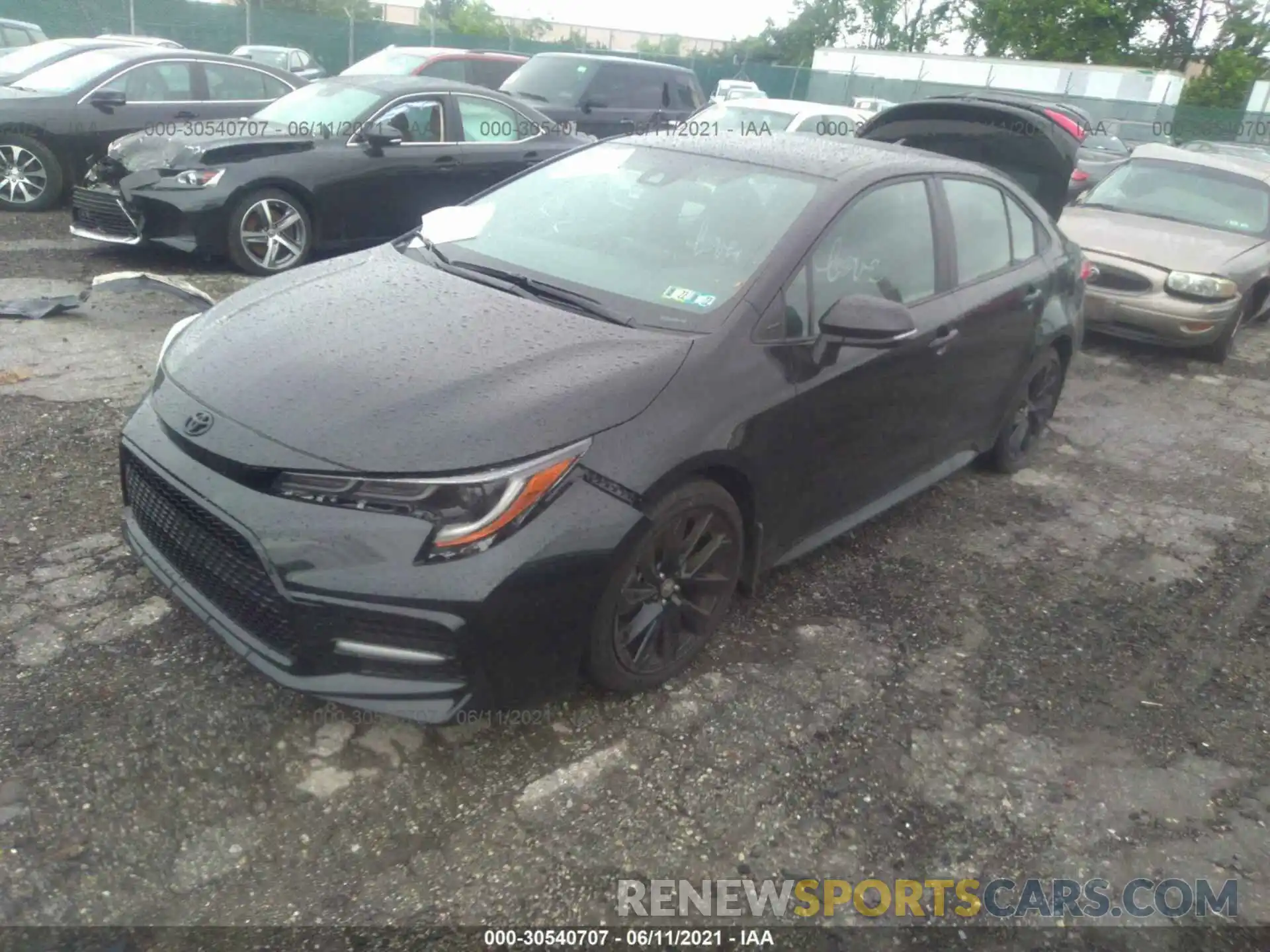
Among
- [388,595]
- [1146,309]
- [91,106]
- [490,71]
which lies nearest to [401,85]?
[91,106]

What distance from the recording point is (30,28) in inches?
639

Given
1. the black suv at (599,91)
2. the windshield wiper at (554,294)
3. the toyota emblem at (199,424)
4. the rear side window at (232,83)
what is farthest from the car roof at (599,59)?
the toyota emblem at (199,424)

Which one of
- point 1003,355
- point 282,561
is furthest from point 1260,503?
point 282,561

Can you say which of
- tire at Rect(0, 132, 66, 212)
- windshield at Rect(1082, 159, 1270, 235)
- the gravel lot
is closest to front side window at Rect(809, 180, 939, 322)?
the gravel lot

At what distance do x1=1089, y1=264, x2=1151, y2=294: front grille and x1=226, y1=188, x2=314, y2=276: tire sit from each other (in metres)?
6.09

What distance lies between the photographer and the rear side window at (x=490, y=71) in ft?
47.9

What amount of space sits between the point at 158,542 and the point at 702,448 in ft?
5.39

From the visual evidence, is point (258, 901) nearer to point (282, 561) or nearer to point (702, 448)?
point (282, 561)

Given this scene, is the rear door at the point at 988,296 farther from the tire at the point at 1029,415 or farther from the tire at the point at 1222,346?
the tire at the point at 1222,346

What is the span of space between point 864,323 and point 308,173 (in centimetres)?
539

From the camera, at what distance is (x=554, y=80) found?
12242 mm

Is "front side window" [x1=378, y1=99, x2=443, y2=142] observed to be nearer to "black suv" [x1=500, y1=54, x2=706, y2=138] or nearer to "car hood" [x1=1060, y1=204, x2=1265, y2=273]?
"black suv" [x1=500, y1=54, x2=706, y2=138]

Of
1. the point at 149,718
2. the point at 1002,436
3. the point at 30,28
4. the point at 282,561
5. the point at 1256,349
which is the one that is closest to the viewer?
the point at 282,561

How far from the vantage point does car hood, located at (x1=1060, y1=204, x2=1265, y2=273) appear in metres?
7.71
